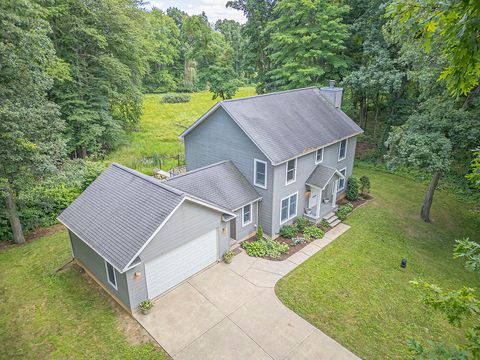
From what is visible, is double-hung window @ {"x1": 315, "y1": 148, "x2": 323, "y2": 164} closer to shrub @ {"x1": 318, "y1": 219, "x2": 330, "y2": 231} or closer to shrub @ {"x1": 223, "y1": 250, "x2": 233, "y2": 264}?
shrub @ {"x1": 318, "y1": 219, "x2": 330, "y2": 231}

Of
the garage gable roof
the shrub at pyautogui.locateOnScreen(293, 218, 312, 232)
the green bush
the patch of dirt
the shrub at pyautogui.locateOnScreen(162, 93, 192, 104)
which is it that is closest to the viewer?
the garage gable roof

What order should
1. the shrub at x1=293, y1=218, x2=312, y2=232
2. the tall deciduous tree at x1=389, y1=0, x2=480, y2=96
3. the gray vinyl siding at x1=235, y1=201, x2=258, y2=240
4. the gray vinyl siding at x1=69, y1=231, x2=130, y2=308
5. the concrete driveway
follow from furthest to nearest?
the shrub at x1=293, y1=218, x2=312, y2=232, the gray vinyl siding at x1=235, y1=201, x2=258, y2=240, the gray vinyl siding at x1=69, y1=231, x2=130, y2=308, the concrete driveway, the tall deciduous tree at x1=389, y1=0, x2=480, y2=96

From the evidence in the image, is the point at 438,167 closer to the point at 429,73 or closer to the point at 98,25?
the point at 429,73

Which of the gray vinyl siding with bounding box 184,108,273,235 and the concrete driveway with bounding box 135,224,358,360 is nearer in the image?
the concrete driveway with bounding box 135,224,358,360

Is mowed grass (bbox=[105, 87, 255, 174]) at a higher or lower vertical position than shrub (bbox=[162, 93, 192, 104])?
lower

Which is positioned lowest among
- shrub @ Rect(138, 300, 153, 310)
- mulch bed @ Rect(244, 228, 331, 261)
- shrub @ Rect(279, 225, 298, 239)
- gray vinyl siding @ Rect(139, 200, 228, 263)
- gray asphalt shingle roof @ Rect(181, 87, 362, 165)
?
mulch bed @ Rect(244, 228, 331, 261)

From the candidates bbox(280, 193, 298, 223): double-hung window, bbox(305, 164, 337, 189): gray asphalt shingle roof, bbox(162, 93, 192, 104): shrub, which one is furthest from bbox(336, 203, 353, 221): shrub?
bbox(162, 93, 192, 104): shrub

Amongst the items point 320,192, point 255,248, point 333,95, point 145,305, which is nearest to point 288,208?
point 320,192

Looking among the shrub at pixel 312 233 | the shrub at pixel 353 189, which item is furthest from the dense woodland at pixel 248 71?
the shrub at pixel 312 233

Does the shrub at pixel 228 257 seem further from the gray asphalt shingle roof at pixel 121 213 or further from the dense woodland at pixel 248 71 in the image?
the dense woodland at pixel 248 71
